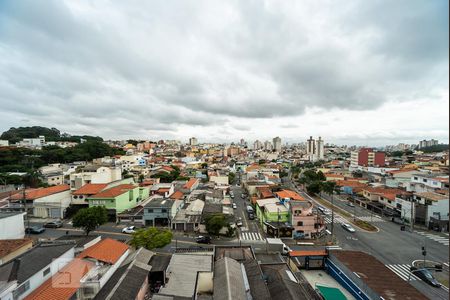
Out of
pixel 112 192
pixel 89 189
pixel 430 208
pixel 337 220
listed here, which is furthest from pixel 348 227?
pixel 89 189

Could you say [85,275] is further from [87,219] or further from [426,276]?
[426,276]

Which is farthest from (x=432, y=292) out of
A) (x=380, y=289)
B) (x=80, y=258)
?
(x=80, y=258)

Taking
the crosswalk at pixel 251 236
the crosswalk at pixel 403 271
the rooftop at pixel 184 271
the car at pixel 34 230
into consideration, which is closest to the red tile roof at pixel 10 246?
the car at pixel 34 230

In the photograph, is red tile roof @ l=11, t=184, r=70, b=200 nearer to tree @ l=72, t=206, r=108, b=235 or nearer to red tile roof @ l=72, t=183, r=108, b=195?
red tile roof @ l=72, t=183, r=108, b=195

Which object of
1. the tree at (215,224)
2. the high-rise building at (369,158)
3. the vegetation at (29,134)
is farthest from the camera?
the vegetation at (29,134)

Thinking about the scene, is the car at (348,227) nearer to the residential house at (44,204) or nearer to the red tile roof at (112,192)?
the red tile roof at (112,192)

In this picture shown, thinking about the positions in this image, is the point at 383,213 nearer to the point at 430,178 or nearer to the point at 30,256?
the point at 430,178
